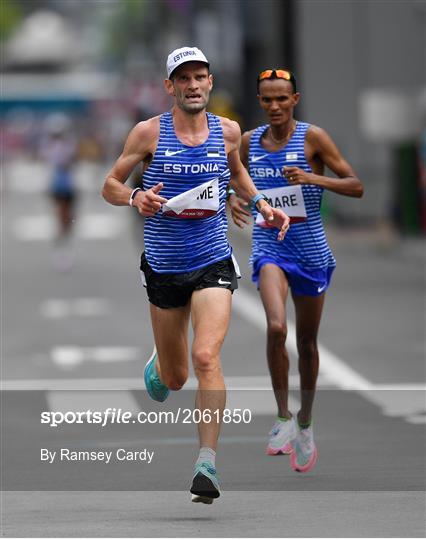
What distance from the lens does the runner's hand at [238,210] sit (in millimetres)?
10469

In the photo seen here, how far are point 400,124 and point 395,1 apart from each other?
5.94 m

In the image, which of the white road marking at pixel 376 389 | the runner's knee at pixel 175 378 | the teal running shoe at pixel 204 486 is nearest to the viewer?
the teal running shoe at pixel 204 486

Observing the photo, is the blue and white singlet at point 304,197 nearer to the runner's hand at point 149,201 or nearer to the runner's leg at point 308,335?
the runner's leg at point 308,335

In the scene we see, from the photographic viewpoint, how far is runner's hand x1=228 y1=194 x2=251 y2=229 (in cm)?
1047

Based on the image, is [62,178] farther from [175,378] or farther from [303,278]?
[175,378]

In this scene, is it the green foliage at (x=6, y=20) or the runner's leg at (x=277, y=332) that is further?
the green foliage at (x=6, y=20)

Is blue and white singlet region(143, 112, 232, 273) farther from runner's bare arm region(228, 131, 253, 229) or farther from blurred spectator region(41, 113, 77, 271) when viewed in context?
blurred spectator region(41, 113, 77, 271)

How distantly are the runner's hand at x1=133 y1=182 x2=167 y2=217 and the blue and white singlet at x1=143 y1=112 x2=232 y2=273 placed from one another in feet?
0.82

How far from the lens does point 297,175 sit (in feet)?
34.6

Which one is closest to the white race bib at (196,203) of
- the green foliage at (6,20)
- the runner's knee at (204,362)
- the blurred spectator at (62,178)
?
the runner's knee at (204,362)

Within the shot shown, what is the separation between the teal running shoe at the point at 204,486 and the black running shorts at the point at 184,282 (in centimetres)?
107

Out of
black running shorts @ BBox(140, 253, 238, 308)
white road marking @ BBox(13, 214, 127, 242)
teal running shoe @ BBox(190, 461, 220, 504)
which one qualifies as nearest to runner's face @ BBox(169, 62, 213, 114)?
black running shorts @ BBox(140, 253, 238, 308)

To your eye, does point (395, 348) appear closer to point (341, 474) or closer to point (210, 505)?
point (341, 474)

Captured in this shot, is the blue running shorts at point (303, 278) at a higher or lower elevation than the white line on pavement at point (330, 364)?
higher
